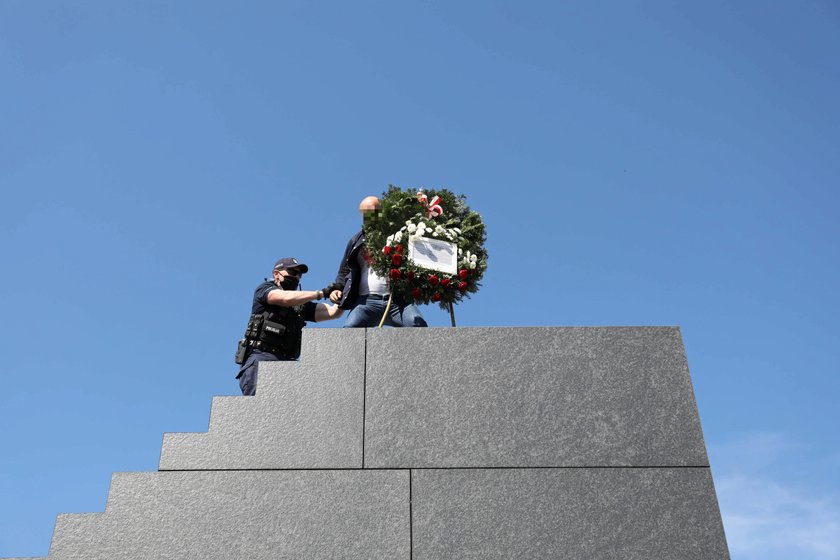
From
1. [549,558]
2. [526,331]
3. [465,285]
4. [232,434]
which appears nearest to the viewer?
[549,558]

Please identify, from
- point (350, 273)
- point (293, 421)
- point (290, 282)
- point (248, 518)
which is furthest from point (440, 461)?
point (290, 282)

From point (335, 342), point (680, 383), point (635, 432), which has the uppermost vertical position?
point (335, 342)

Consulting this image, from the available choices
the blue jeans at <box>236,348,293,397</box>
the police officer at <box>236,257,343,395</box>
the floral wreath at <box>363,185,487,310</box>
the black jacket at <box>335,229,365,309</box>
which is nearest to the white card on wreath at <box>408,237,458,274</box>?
the floral wreath at <box>363,185,487,310</box>

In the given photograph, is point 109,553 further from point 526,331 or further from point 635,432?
point 635,432

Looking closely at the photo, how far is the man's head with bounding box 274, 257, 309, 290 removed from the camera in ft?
23.7

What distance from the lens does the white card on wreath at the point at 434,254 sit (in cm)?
659

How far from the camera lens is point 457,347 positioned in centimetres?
597

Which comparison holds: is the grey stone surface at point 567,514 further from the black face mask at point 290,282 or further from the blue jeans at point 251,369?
the black face mask at point 290,282

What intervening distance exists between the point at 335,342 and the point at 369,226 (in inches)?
52.3

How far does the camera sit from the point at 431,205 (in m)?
6.94

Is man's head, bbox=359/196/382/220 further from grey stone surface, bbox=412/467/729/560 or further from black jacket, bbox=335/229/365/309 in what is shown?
grey stone surface, bbox=412/467/729/560

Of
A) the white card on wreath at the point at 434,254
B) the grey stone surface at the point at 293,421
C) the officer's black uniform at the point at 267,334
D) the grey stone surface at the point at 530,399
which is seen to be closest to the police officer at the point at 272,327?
the officer's black uniform at the point at 267,334

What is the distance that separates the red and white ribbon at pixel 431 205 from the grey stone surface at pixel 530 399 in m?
1.31

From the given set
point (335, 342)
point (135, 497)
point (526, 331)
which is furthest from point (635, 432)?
point (135, 497)
